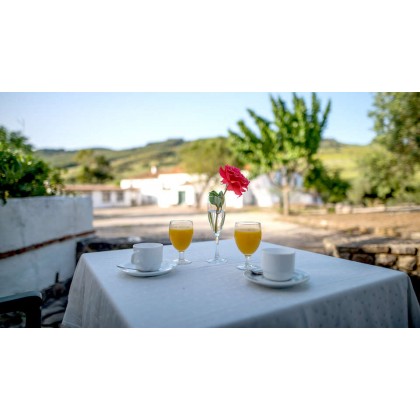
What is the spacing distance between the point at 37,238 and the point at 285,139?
8.66m

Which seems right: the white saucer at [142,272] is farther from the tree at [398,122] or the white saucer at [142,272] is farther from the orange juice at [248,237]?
the tree at [398,122]

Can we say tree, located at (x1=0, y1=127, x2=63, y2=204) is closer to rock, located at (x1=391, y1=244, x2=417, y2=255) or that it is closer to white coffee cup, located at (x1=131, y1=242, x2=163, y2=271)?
white coffee cup, located at (x1=131, y1=242, x2=163, y2=271)

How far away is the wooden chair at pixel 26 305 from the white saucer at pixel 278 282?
30.7 inches

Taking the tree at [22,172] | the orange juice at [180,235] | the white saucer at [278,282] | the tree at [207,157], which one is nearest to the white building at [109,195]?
the tree at [207,157]

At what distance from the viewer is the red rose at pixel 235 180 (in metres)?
1.11

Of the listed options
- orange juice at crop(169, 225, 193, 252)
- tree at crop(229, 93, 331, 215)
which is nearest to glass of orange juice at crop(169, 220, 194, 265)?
orange juice at crop(169, 225, 193, 252)

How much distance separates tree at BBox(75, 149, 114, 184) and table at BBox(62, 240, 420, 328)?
3280 centimetres
